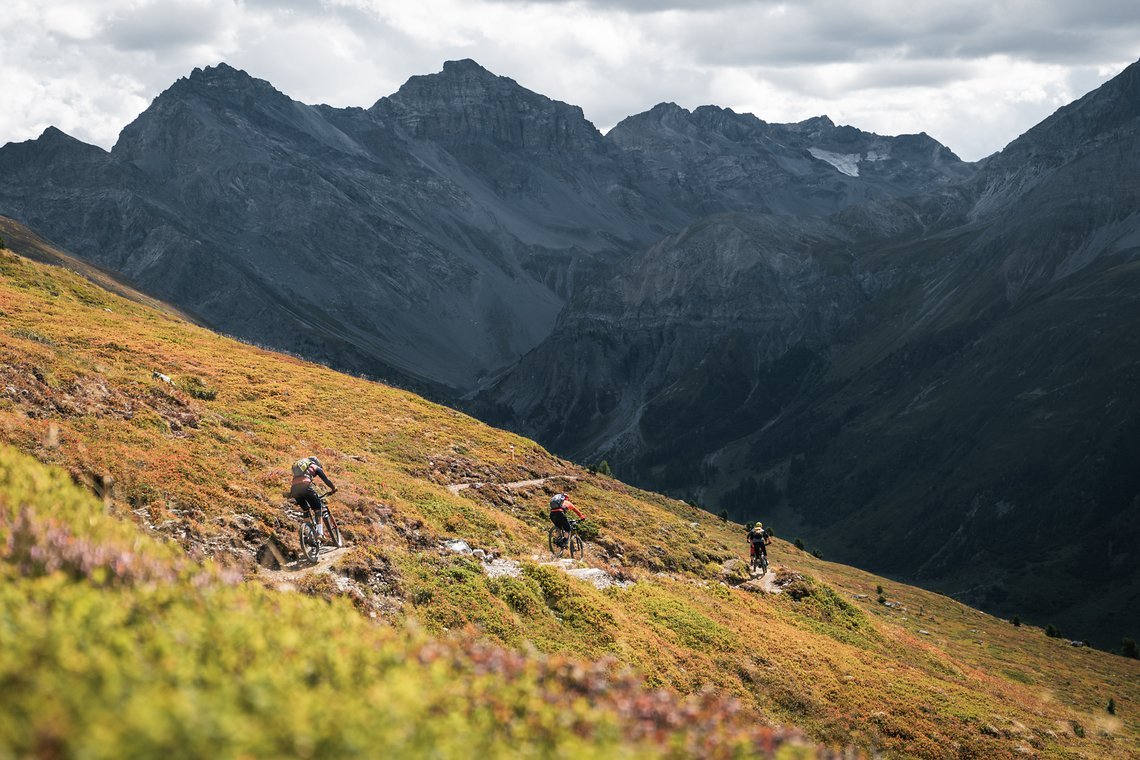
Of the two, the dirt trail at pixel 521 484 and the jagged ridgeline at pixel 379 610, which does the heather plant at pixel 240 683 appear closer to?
the jagged ridgeline at pixel 379 610

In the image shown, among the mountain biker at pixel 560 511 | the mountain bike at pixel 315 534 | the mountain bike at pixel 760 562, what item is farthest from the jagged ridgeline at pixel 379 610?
the mountain biker at pixel 560 511

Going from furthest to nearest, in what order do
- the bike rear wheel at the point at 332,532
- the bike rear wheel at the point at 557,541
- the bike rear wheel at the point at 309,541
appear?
the bike rear wheel at the point at 557,541
the bike rear wheel at the point at 332,532
the bike rear wheel at the point at 309,541

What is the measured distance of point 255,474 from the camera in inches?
1105

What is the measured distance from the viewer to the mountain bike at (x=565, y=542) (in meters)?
33.8

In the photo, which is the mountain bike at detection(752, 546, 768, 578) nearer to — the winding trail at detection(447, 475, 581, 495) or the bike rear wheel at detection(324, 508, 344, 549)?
the winding trail at detection(447, 475, 581, 495)

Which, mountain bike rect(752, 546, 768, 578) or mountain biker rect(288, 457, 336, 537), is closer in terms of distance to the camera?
mountain biker rect(288, 457, 336, 537)

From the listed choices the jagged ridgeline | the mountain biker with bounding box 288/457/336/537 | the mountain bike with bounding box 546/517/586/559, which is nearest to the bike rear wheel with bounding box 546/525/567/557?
the mountain bike with bounding box 546/517/586/559

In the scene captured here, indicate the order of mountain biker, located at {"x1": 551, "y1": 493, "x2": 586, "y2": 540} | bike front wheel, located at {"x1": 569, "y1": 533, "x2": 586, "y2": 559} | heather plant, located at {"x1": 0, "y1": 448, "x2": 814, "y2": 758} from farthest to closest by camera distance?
bike front wheel, located at {"x1": 569, "y1": 533, "x2": 586, "y2": 559} → mountain biker, located at {"x1": 551, "y1": 493, "x2": 586, "y2": 540} → heather plant, located at {"x1": 0, "y1": 448, "x2": 814, "y2": 758}

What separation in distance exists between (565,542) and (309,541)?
41.1 feet

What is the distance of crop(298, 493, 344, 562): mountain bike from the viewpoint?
23344 millimetres

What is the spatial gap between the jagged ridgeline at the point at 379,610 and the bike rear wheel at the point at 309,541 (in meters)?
0.60

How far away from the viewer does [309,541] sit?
23.5 m

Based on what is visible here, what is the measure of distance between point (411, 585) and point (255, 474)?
8.47 m

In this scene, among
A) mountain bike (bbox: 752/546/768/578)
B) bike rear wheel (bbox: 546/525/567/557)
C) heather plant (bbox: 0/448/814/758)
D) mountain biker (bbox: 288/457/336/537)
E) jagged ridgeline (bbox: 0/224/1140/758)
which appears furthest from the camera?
mountain bike (bbox: 752/546/768/578)
